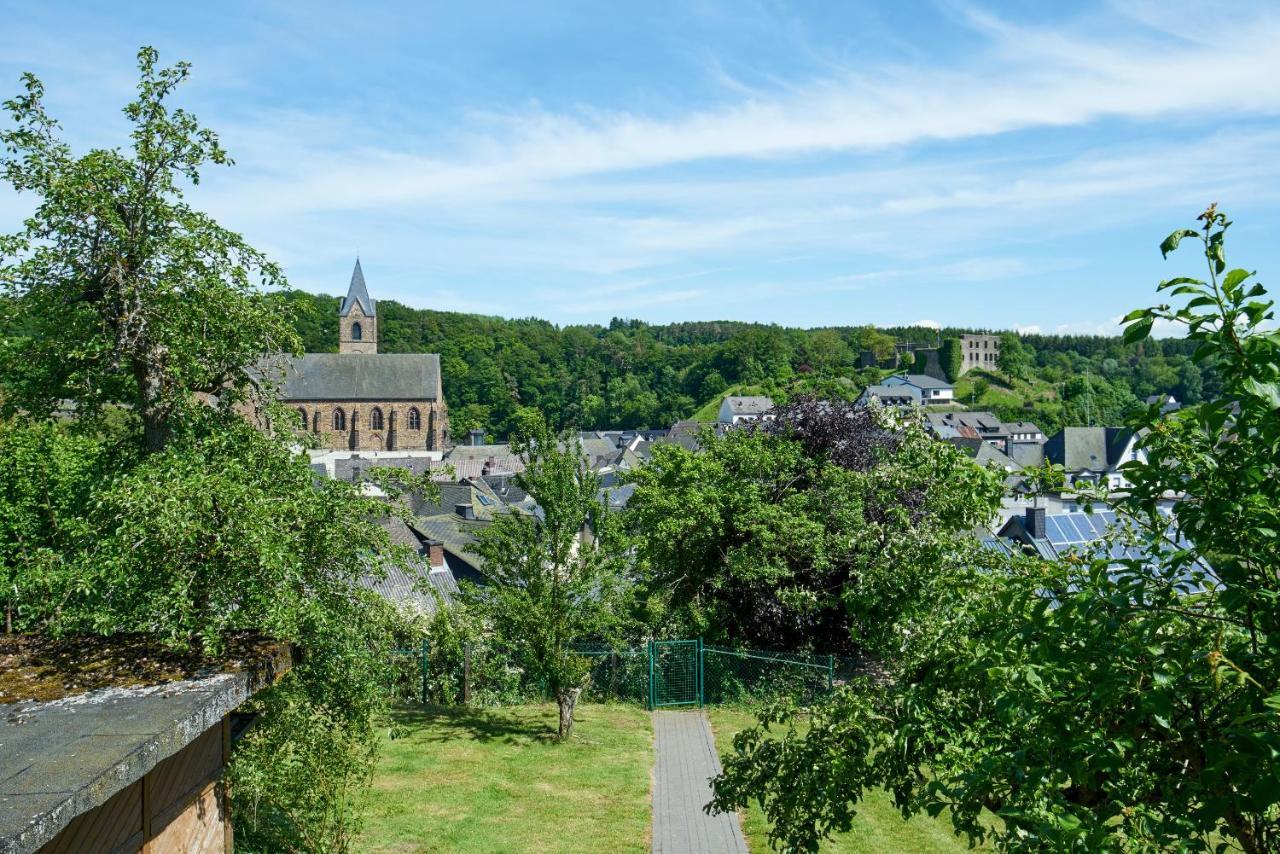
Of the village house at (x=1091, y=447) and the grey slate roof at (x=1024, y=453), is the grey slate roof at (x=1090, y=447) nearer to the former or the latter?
the village house at (x=1091, y=447)

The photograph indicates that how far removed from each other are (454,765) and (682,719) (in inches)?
254

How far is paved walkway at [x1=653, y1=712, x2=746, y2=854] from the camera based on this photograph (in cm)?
1434

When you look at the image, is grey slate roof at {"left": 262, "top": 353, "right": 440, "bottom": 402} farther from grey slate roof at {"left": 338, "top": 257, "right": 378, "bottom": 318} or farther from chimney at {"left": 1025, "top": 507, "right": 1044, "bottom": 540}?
chimney at {"left": 1025, "top": 507, "right": 1044, "bottom": 540}

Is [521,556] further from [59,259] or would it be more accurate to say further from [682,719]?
[59,259]

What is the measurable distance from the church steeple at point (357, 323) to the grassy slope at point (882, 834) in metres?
97.3

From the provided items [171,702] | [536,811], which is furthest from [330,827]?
[171,702]

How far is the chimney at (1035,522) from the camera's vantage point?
109 feet

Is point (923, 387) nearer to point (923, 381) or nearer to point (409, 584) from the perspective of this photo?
point (923, 381)

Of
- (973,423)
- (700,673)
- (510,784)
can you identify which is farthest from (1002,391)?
(510,784)

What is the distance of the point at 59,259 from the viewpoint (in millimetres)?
8234

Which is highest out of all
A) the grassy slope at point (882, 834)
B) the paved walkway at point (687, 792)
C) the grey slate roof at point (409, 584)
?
the grey slate roof at point (409, 584)

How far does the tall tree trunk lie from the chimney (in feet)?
65.7

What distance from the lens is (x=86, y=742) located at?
3525 mm

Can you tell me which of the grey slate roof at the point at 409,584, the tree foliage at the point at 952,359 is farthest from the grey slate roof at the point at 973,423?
the grey slate roof at the point at 409,584
